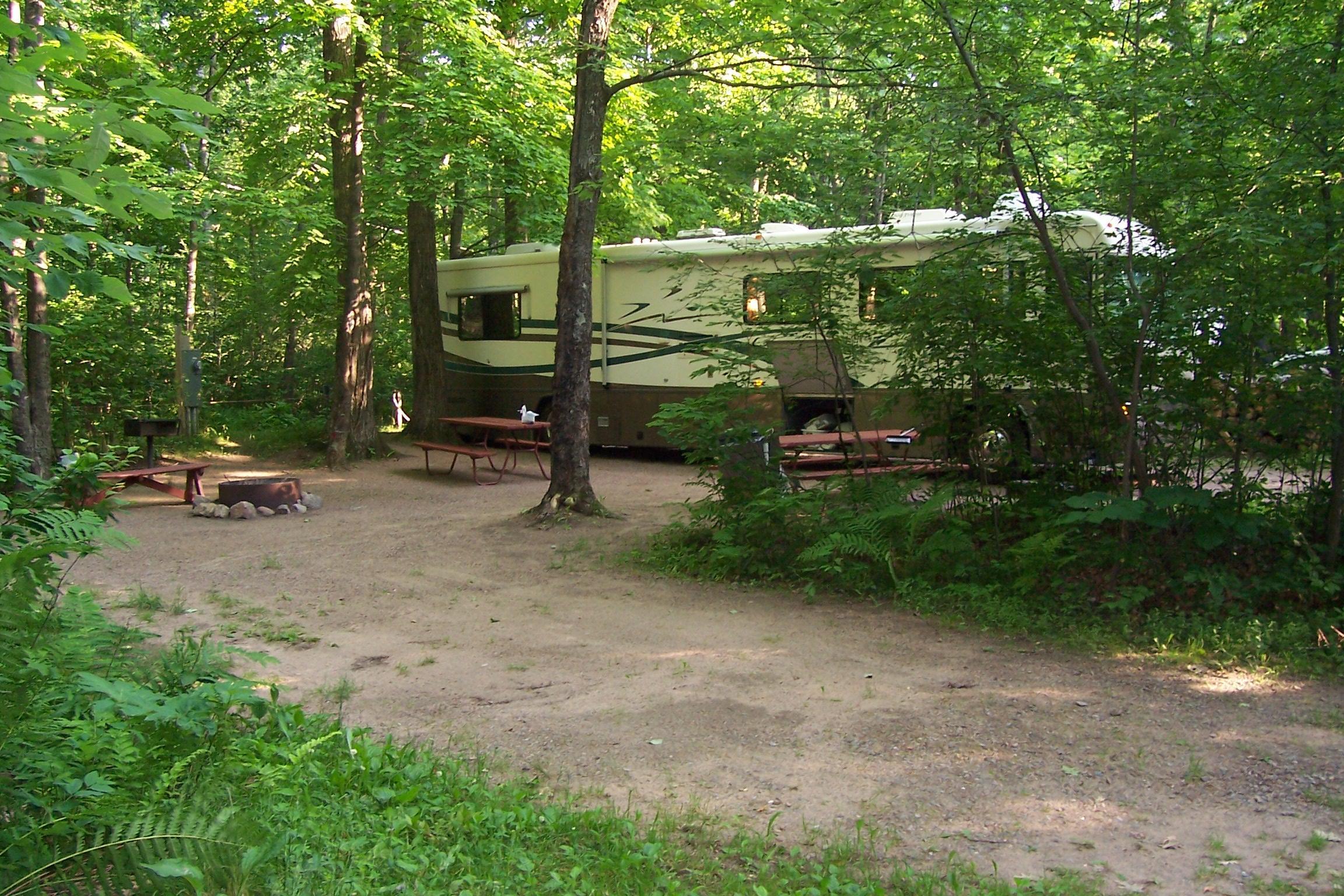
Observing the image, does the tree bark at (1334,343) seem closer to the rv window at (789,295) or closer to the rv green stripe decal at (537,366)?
the rv window at (789,295)

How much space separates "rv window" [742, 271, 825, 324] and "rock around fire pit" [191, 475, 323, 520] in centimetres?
574

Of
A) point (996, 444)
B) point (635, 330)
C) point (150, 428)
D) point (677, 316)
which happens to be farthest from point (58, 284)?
point (635, 330)

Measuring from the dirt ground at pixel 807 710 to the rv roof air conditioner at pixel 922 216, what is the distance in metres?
2.69

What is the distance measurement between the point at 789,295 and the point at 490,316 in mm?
9568

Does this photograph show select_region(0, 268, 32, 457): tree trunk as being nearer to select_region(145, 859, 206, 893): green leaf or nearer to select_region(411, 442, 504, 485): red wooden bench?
select_region(411, 442, 504, 485): red wooden bench

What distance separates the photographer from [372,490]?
12.6 m

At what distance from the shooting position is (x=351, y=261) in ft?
46.4

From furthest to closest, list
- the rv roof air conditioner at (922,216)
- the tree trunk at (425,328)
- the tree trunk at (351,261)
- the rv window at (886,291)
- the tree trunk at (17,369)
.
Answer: the tree trunk at (425,328)
the tree trunk at (351,261)
the tree trunk at (17,369)
the rv roof air conditioner at (922,216)
the rv window at (886,291)

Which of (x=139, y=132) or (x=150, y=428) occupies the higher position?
(x=139, y=132)

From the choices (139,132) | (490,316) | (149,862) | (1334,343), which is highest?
(490,316)

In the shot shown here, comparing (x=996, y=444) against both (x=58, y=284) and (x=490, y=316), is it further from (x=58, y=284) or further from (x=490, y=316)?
(x=490, y=316)

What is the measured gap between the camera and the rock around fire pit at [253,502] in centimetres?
1088

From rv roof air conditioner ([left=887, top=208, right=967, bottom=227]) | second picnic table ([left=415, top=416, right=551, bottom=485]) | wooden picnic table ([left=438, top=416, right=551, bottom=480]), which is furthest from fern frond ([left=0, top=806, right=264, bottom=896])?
second picnic table ([left=415, top=416, right=551, bottom=485])

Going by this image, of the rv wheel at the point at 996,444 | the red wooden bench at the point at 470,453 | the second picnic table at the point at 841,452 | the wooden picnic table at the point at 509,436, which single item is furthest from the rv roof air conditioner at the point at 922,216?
the red wooden bench at the point at 470,453
